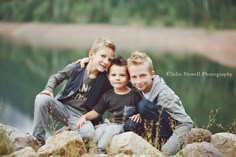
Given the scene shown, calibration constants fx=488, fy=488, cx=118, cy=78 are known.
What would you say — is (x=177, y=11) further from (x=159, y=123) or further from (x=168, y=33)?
(x=159, y=123)

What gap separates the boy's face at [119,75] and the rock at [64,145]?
66 centimetres

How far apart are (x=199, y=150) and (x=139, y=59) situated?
3.58 feet

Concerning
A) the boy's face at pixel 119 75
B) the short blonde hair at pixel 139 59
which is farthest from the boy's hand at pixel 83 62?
the short blonde hair at pixel 139 59

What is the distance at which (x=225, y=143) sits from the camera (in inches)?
199

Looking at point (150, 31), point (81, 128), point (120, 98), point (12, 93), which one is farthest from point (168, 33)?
point (12, 93)

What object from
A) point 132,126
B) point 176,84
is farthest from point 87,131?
point 176,84

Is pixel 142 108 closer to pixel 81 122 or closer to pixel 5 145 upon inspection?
pixel 81 122

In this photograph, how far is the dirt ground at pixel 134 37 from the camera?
525 cm

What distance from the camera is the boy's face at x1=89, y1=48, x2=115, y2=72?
498 centimetres

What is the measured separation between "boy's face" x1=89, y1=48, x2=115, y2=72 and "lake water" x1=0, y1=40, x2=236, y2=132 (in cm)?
21

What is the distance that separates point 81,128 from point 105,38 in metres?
0.99

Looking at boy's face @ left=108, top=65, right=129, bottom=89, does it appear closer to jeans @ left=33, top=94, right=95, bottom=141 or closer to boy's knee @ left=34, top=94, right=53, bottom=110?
→ jeans @ left=33, top=94, right=95, bottom=141

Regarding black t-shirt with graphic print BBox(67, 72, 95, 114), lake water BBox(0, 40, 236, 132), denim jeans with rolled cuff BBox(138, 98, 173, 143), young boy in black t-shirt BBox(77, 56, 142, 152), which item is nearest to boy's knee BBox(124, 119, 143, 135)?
young boy in black t-shirt BBox(77, 56, 142, 152)

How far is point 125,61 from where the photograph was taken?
4.96m
